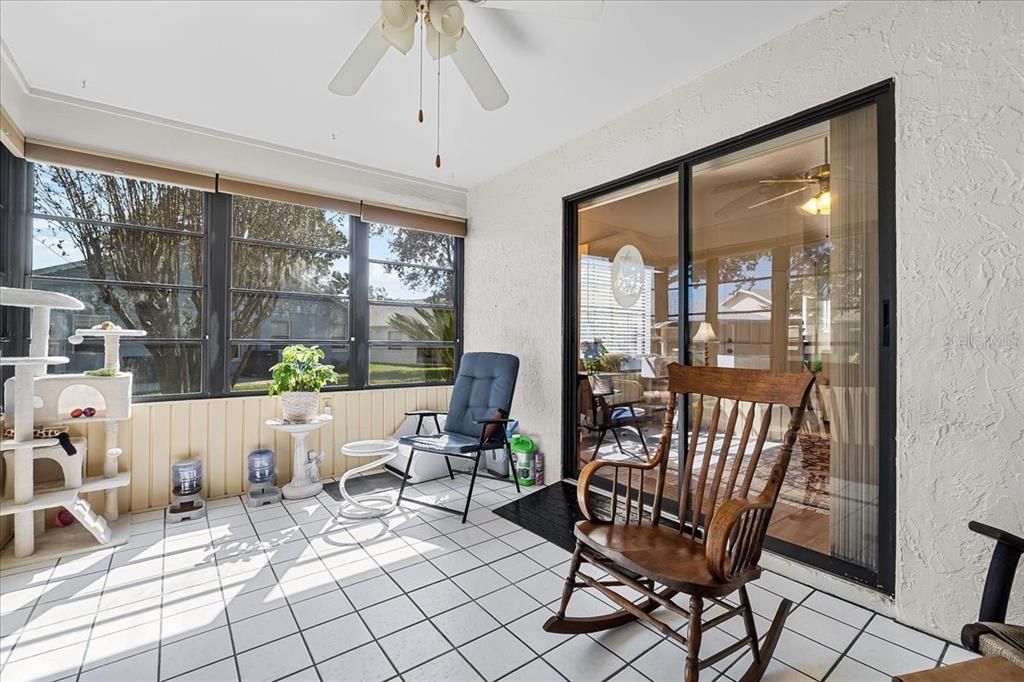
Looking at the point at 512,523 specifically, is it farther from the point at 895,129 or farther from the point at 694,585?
the point at 895,129

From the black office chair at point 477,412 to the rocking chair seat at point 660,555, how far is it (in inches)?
53.3

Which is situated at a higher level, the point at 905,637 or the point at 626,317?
the point at 626,317

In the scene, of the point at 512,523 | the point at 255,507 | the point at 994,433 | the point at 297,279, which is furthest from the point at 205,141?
the point at 994,433

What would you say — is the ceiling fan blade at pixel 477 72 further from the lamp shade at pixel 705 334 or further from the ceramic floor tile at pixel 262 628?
the ceramic floor tile at pixel 262 628

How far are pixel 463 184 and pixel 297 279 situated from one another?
1.79 metres

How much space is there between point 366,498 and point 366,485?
312mm

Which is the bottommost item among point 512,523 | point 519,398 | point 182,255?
point 512,523

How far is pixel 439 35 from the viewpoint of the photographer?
1.99 meters

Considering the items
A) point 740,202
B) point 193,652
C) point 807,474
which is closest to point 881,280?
point 740,202

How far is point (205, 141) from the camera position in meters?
3.25

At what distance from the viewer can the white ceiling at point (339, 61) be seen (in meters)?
2.10

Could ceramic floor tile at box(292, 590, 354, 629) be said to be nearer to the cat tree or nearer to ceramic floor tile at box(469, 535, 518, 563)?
ceramic floor tile at box(469, 535, 518, 563)

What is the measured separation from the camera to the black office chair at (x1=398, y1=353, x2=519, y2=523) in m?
3.09

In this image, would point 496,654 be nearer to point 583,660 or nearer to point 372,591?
point 583,660
